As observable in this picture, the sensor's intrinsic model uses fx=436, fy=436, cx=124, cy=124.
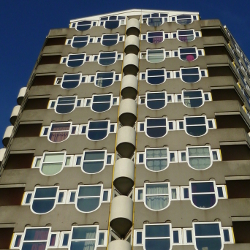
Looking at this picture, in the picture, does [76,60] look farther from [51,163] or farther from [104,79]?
[51,163]

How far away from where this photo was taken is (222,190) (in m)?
26.4

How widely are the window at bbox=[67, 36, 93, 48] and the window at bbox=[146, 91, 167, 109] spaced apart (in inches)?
373

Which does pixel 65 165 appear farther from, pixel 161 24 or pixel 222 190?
pixel 161 24

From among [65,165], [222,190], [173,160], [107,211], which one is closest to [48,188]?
[65,165]

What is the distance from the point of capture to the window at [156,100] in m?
32.6

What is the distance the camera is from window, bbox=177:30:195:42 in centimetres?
3857

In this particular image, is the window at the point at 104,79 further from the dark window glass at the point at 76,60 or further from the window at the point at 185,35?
the window at the point at 185,35

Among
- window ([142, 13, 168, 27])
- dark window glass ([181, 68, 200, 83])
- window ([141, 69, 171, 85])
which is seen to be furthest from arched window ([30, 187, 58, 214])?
window ([142, 13, 168, 27])

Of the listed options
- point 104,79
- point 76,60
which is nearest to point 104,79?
point 104,79

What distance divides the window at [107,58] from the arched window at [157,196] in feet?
44.7

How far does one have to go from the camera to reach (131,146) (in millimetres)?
29609

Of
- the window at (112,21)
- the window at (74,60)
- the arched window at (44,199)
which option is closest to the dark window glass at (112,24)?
the window at (112,21)

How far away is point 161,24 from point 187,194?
65.6 feet

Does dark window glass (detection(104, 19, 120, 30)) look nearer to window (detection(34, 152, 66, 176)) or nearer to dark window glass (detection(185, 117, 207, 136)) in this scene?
dark window glass (detection(185, 117, 207, 136))
